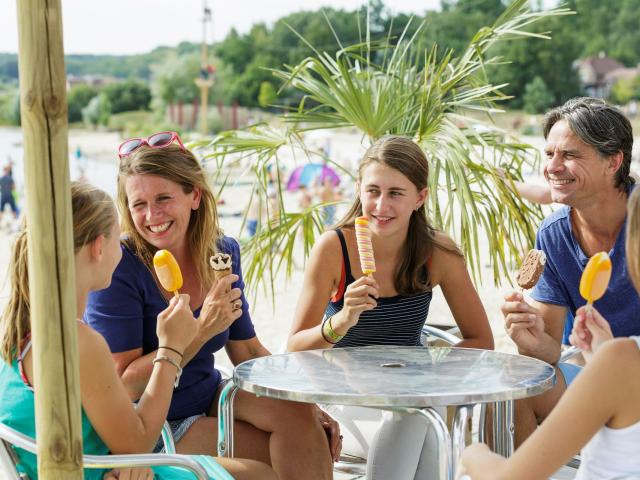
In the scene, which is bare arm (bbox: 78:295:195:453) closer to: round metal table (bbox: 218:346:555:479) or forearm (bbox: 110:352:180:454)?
forearm (bbox: 110:352:180:454)

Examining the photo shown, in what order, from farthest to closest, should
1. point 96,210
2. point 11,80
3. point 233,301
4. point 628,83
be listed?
point 11,80 < point 628,83 < point 233,301 < point 96,210

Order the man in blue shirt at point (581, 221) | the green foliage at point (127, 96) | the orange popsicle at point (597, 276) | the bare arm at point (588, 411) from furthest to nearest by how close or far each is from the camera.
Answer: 1. the green foliage at point (127, 96)
2. the man in blue shirt at point (581, 221)
3. the orange popsicle at point (597, 276)
4. the bare arm at point (588, 411)

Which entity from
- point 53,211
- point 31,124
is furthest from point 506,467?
point 31,124

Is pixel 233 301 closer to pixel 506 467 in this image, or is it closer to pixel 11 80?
pixel 506 467

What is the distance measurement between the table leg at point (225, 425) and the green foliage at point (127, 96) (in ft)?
302

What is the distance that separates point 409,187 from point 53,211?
5.80ft

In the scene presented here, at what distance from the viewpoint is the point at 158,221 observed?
3.08 metres

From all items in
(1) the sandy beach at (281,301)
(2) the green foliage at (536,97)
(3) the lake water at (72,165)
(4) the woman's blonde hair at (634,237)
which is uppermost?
(4) the woman's blonde hair at (634,237)

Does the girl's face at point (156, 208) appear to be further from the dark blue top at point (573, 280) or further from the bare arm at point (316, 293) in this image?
the dark blue top at point (573, 280)

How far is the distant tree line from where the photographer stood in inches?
3329

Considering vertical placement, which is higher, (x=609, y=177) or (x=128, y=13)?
(x=128, y=13)

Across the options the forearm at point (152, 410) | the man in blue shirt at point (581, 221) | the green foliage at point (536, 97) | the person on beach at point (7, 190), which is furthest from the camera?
the green foliage at point (536, 97)

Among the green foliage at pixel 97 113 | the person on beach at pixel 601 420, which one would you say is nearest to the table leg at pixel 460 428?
the person on beach at pixel 601 420

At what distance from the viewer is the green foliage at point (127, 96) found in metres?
93.2
